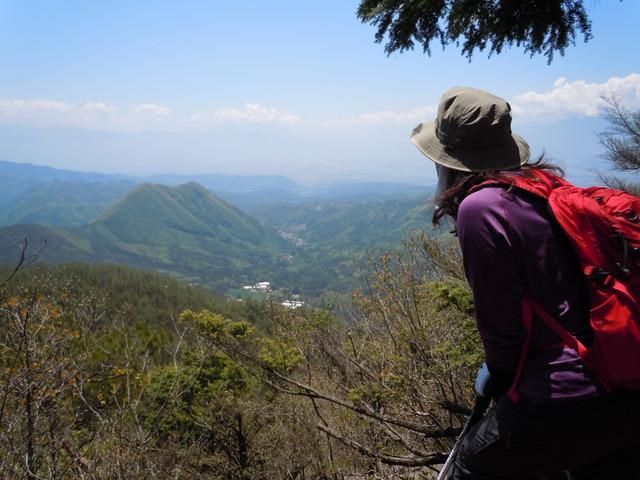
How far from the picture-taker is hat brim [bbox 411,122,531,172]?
1536 mm

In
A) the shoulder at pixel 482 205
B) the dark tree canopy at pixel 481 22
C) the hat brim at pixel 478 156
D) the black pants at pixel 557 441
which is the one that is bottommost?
the black pants at pixel 557 441

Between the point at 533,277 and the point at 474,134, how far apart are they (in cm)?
55

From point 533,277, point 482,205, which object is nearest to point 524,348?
point 533,277

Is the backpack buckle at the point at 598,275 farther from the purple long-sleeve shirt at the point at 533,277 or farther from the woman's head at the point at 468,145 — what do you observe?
the woman's head at the point at 468,145

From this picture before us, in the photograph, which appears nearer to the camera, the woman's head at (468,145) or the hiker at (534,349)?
the hiker at (534,349)

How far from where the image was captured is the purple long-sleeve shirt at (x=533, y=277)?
125 cm

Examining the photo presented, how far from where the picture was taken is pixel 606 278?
121 centimetres

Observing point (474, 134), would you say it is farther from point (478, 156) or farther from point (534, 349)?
point (534, 349)

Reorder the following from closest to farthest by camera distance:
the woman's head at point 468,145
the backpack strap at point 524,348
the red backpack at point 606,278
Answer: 1. the red backpack at point 606,278
2. the backpack strap at point 524,348
3. the woman's head at point 468,145

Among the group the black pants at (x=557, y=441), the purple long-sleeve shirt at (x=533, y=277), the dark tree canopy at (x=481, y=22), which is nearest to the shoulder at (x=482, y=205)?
the purple long-sleeve shirt at (x=533, y=277)

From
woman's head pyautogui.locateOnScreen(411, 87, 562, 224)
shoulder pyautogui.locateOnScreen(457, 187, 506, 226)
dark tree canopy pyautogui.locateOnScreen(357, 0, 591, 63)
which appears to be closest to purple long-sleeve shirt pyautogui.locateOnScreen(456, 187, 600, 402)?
shoulder pyautogui.locateOnScreen(457, 187, 506, 226)

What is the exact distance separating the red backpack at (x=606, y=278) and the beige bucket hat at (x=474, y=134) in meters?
0.28

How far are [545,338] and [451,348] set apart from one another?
2520 mm

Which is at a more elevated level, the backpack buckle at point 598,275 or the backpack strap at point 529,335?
the backpack buckle at point 598,275
